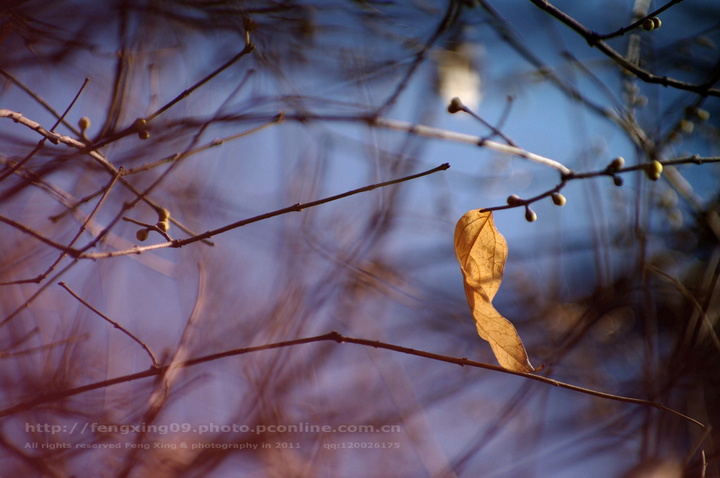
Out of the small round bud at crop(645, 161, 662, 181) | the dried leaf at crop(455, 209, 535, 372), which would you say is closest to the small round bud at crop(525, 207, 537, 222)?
the dried leaf at crop(455, 209, 535, 372)

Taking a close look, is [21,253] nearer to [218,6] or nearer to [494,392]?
Answer: [218,6]

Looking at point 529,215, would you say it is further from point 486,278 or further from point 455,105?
point 455,105

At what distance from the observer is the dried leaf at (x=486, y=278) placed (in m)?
0.65

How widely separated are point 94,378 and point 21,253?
0.48 m

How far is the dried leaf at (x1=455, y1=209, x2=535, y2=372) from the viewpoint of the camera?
65 cm

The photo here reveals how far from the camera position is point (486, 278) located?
0.73 m

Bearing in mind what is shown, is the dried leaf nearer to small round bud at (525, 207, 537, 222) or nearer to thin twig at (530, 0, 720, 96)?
small round bud at (525, 207, 537, 222)

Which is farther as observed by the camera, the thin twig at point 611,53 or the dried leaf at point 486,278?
the thin twig at point 611,53

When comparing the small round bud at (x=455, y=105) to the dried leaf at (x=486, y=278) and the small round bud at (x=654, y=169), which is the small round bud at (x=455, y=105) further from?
the small round bud at (x=654, y=169)

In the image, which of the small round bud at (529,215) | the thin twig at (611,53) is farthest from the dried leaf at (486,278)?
the thin twig at (611,53)

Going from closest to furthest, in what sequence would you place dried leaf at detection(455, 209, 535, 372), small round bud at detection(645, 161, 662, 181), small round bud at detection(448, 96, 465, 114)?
dried leaf at detection(455, 209, 535, 372) → small round bud at detection(645, 161, 662, 181) → small round bud at detection(448, 96, 465, 114)

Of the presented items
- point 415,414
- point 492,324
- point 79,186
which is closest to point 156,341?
point 79,186

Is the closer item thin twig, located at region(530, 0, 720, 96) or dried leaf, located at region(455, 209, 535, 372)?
dried leaf, located at region(455, 209, 535, 372)

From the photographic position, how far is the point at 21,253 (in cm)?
132
